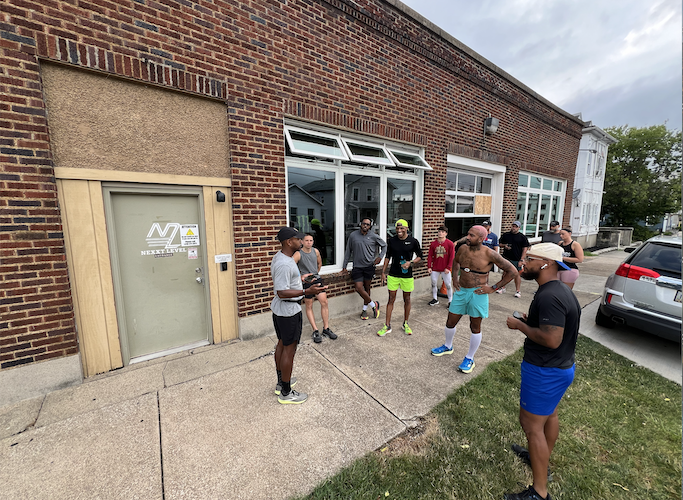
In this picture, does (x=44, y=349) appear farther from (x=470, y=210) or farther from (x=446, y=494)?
(x=470, y=210)

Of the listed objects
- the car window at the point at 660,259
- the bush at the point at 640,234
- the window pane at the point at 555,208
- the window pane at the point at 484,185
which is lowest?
the bush at the point at 640,234

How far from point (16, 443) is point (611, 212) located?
36.8 meters

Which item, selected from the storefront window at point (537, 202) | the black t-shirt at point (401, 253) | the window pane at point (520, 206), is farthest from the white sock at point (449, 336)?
the storefront window at point (537, 202)

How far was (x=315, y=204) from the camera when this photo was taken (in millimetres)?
5172

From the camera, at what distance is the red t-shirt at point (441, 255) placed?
5867mm

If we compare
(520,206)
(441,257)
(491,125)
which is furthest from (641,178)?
(441,257)

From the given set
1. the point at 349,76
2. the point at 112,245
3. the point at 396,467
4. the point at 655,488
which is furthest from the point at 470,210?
the point at 112,245

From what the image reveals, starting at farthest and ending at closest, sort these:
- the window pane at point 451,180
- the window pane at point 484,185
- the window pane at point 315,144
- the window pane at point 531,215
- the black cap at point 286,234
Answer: the window pane at point 531,215 < the window pane at point 484,185 < the window pane at point 451,180 < the window pane at point 315,144 < the black cap at point 286,234

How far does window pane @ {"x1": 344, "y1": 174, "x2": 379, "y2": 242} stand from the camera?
5.56 meters

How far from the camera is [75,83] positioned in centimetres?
312

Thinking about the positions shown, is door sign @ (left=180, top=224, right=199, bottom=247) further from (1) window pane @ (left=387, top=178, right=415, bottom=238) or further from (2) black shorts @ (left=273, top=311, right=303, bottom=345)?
(1) window pane @ (left=387, top=178, right=415, bottom=238)

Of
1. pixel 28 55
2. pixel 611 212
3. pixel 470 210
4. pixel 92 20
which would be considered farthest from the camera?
pixel 611 212

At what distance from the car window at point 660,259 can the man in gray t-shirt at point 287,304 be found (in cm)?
507

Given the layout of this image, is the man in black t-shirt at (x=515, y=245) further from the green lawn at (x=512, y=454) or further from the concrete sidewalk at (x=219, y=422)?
the green lawn at (x=512, y=454)
